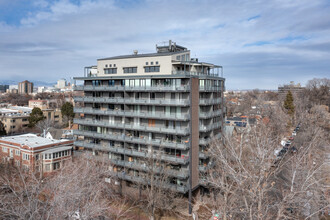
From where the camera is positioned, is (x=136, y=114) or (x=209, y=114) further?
(x=209, y=114)

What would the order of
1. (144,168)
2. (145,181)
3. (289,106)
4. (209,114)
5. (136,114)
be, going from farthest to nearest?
(289,106) → (209,114) → (136,114) → (144,168) → (145,181)

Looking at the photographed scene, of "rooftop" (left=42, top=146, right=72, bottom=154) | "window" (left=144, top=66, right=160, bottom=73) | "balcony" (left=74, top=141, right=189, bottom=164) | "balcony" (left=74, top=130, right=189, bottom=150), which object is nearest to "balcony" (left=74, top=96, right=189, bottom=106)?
"window" (left=144, top=66, right=160, bottom=73)

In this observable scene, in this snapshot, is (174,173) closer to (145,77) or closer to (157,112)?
(157,112)

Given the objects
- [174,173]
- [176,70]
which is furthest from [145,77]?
[174,173]

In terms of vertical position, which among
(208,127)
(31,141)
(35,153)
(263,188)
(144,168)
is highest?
(208,127)

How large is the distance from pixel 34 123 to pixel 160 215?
2431 inches

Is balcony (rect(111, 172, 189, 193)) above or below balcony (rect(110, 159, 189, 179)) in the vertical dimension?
below

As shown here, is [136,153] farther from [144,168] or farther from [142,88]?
[142,88]

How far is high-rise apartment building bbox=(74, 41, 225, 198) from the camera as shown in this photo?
3406 centimetres

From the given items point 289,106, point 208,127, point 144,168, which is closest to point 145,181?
point 144,168

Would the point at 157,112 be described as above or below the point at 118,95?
below

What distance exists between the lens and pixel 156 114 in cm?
3528

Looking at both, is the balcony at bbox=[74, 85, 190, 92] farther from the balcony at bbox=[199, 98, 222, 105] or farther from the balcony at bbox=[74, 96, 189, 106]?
the balcony at bbox=[199, 98, 222, 105]

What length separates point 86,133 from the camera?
138ft
